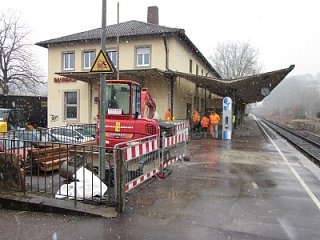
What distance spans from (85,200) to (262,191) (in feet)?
12.9

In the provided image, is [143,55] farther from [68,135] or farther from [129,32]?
[68,135]

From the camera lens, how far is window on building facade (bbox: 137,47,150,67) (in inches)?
850

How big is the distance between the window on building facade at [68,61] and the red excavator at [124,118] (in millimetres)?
15707

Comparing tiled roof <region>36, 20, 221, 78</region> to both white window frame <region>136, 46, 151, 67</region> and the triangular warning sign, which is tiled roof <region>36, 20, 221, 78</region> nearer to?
white window frame <region>136, 46, 151, 67</region>

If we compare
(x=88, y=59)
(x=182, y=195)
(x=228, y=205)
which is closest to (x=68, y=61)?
(x=88, y=59)

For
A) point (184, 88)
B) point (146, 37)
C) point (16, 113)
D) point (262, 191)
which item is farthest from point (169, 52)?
point (262, 191)

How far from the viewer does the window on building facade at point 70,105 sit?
24.0 m

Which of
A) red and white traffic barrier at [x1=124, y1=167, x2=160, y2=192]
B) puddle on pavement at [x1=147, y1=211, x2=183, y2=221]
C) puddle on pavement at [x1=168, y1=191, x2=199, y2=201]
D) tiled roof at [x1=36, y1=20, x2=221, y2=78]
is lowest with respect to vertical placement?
puddle on pavement at [x1=147, y1=211, x2=183, y2=221]

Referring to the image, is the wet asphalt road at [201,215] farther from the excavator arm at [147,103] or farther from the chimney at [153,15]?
the chimney at [153,15]

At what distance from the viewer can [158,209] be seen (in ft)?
18.9

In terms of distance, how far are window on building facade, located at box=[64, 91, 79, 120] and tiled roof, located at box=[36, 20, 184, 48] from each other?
13.1 feet

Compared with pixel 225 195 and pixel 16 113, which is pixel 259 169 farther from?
pixel 16 113

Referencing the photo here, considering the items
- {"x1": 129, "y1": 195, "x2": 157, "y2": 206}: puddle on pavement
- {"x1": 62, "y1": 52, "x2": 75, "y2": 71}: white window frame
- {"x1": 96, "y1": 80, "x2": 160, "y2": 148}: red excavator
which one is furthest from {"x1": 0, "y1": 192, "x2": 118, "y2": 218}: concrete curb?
{"x1": 62, "y1": 52, "x2": 75, "y2": 71}: white window frame

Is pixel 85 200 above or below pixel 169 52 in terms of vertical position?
below
